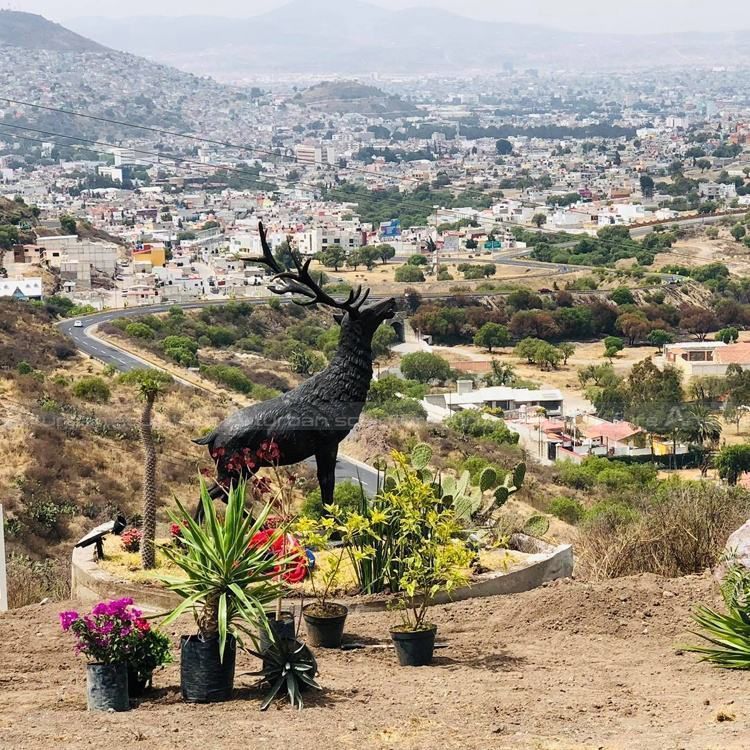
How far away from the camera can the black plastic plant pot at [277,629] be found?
23.5ft

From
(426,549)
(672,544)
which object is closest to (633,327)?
(672,544)

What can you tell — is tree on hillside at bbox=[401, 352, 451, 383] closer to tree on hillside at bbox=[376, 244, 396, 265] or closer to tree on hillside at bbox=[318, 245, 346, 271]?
tree on hillside at bbox=[318, 245, 346, 271]

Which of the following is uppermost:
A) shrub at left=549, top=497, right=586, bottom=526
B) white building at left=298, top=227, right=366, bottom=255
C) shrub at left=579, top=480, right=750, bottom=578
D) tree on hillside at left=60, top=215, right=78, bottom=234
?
shrub at left=579, top=480, right=750, bottom=578

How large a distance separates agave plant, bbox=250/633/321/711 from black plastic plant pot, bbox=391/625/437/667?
86 cm

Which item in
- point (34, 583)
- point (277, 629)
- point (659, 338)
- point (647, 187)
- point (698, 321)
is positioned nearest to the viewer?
point (277, 629)

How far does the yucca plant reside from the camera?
290 inches

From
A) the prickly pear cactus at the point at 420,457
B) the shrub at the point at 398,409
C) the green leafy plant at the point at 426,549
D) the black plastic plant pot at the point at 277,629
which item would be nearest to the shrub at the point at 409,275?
the shrub at the point at 398,409

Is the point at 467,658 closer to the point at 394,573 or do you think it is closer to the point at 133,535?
the point at 394,573

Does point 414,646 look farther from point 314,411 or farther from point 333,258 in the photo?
point 333,258

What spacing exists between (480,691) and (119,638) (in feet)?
5.57

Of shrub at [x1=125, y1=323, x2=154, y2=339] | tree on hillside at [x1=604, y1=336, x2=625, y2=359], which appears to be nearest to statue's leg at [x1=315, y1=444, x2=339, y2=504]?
shrub at [x1=125, y1=323, x2=154, y2=339]

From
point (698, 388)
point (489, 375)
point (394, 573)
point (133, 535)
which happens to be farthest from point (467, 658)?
point (489, 375)

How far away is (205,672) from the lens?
22.9 feet

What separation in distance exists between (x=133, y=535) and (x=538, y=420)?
2794 cm
